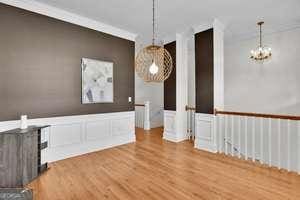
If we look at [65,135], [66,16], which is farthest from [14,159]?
[66,16]

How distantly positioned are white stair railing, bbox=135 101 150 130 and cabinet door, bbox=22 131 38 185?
4.37 m

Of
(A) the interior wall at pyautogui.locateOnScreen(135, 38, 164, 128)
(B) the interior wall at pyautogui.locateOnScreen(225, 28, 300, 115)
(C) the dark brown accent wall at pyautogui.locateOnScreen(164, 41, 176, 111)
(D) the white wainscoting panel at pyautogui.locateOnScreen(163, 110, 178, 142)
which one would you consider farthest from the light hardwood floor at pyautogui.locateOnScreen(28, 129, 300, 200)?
(A) the interior wall at pyautogui.locateOnScreen(135, 38, 164, 128)

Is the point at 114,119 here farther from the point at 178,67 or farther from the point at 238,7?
the point at 238,7

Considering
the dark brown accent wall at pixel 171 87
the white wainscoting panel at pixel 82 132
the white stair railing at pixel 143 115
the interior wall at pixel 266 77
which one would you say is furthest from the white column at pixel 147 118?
the interior wall at pixel 266 77

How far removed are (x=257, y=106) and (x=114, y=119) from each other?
434cm

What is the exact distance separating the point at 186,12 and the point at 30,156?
398 centimetres

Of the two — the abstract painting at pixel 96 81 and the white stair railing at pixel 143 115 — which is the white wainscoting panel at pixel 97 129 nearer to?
the abstract painting at pixel 96 81

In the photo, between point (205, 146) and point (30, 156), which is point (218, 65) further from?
point (30, 156)

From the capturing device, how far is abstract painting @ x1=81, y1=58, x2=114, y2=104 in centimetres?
403

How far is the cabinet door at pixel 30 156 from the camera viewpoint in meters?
2.69

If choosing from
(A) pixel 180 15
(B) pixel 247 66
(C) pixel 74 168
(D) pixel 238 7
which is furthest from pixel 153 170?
(B) pixel 247 66

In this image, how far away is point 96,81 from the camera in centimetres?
422

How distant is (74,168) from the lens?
3217 mm

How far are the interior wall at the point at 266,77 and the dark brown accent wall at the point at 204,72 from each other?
2.12 m
